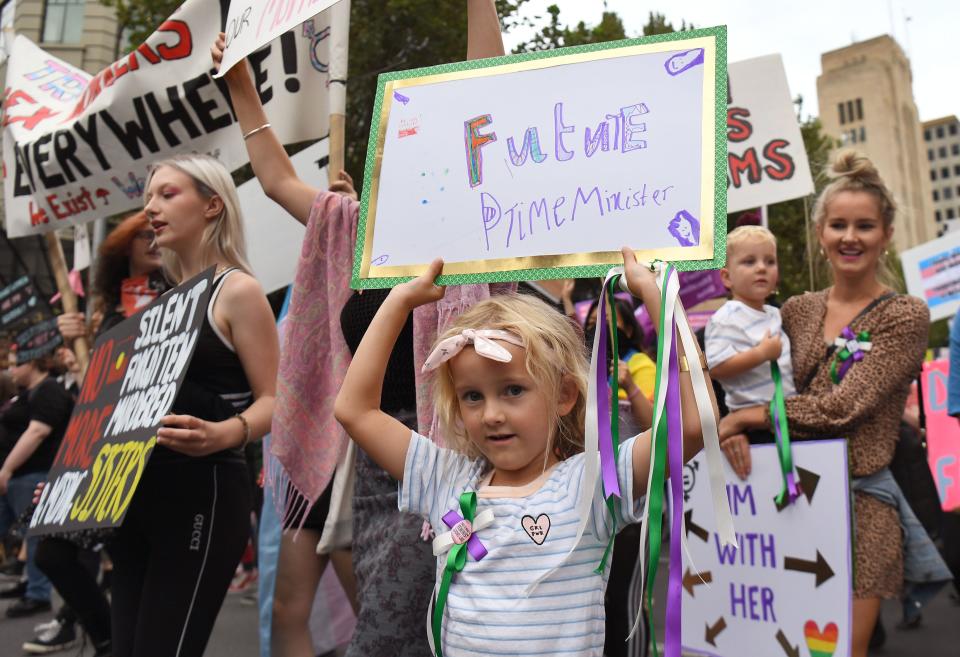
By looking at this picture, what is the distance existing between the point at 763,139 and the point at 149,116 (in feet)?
13.1

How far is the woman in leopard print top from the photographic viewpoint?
288 centimetres

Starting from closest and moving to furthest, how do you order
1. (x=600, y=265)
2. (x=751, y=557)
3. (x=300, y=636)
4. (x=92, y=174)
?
(x=600, y=265) → (x=751, y=557) → (x=300, y=636) → (x=92, y=174)

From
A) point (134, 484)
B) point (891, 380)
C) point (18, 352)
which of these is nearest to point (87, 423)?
point (134, 484)

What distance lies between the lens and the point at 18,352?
7.50m

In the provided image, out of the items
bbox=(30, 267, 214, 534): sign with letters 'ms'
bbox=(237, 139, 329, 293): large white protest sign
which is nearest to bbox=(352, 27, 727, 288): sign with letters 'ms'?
bbox=(30, 267, 214, 534): sign with letters 'ms'

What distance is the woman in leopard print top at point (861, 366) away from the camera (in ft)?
9.44

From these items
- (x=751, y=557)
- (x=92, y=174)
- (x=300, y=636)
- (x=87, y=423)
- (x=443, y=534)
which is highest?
(x=92, y=174)

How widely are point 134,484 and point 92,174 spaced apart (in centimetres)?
254

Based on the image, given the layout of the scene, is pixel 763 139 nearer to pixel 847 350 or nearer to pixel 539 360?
pixel 847 350

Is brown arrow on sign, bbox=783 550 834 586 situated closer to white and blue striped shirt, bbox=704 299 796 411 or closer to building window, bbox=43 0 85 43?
white and blue striped shirt, bbox=704 299 796 411

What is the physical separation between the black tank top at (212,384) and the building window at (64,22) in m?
24.3

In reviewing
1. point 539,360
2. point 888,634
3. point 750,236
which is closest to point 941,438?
point 888,634

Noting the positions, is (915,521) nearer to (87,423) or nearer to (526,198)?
(526,198)

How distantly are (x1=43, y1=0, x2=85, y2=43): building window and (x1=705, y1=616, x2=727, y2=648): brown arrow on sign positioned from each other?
24807mm
